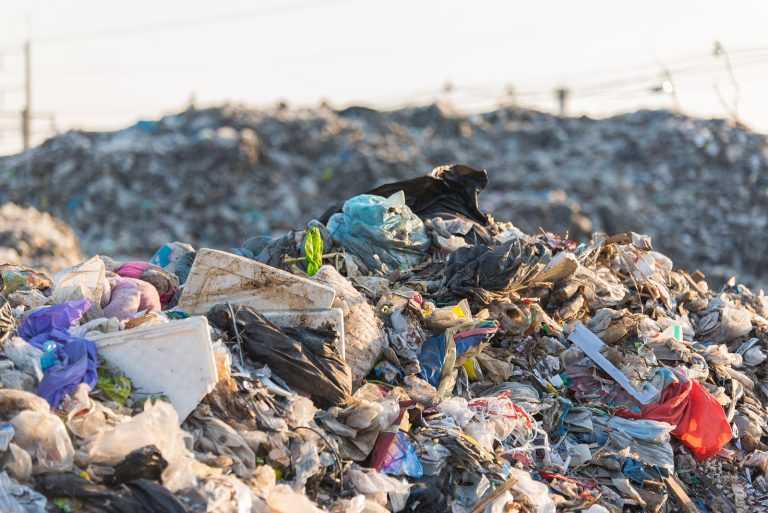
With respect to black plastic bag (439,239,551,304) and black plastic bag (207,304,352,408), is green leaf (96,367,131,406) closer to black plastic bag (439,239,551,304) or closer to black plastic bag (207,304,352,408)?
black plastic bag (207,304,352,408)

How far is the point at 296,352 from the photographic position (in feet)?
12.8

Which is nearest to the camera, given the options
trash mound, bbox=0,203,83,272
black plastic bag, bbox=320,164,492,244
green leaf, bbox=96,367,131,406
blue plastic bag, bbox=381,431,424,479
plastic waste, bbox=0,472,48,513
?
plastic waste, bbox=0,472,48,513

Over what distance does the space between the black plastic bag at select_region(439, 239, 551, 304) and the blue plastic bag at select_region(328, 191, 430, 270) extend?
570 mm

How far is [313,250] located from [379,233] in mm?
534

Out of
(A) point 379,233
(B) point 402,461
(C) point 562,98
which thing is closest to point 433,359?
(B) point 402,461

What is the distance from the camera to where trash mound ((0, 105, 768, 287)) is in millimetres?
14758

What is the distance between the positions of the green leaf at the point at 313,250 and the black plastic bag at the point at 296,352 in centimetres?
114

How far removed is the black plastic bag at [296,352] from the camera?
3859 mm

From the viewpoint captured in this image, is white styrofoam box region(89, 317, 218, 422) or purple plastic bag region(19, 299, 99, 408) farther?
white styrofoam box region(89, 317, 218, 422)

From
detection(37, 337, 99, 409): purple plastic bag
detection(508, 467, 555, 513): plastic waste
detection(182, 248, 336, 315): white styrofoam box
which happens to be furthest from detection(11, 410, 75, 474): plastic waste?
detection(508, 467, 555, 513): plastic waste

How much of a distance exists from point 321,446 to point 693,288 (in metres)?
3.85

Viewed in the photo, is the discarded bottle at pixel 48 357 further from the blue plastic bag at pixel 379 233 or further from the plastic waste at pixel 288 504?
the blue plastic bag at pixel 379 233

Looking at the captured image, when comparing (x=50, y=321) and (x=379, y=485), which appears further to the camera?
(x=50, y=321)

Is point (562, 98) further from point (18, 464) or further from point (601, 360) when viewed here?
point (18, 464)
